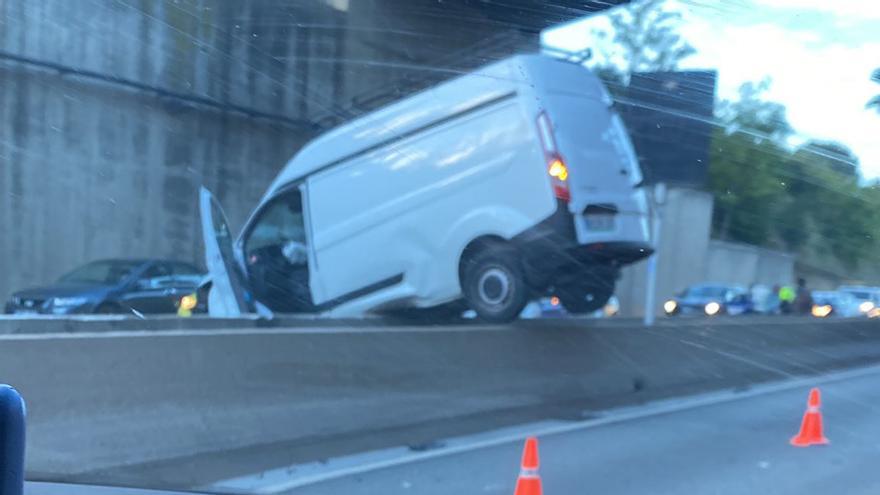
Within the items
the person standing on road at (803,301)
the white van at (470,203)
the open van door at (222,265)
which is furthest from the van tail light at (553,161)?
the open van door at (222,265)

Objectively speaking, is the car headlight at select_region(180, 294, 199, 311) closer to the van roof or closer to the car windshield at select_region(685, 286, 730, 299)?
the van roof

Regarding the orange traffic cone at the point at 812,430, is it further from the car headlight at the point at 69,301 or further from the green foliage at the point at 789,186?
the car headlight at the point at 69,301

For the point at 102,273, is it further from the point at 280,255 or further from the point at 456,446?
the point at 456,446

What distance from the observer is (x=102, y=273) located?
53.0 feet

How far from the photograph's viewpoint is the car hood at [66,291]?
15.4 meters

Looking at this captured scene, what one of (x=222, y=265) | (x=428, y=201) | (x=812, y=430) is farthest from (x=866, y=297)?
(x=222, y=265)

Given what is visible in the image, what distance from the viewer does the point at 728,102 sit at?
8180 millimetres

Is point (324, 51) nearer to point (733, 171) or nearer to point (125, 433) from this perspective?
point (733, 171)

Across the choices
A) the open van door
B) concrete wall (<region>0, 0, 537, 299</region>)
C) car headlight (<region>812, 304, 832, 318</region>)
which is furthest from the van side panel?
car headlight (<region>812, 304, 832, 318</region>)

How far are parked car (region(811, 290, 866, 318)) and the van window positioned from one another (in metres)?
6.28

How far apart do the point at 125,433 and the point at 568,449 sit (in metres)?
3.72

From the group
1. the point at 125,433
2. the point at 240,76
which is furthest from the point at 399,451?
the point at 240,76

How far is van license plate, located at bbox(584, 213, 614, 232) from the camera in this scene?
34.0 ft

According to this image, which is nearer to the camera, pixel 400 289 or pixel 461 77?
pixel 461 77
